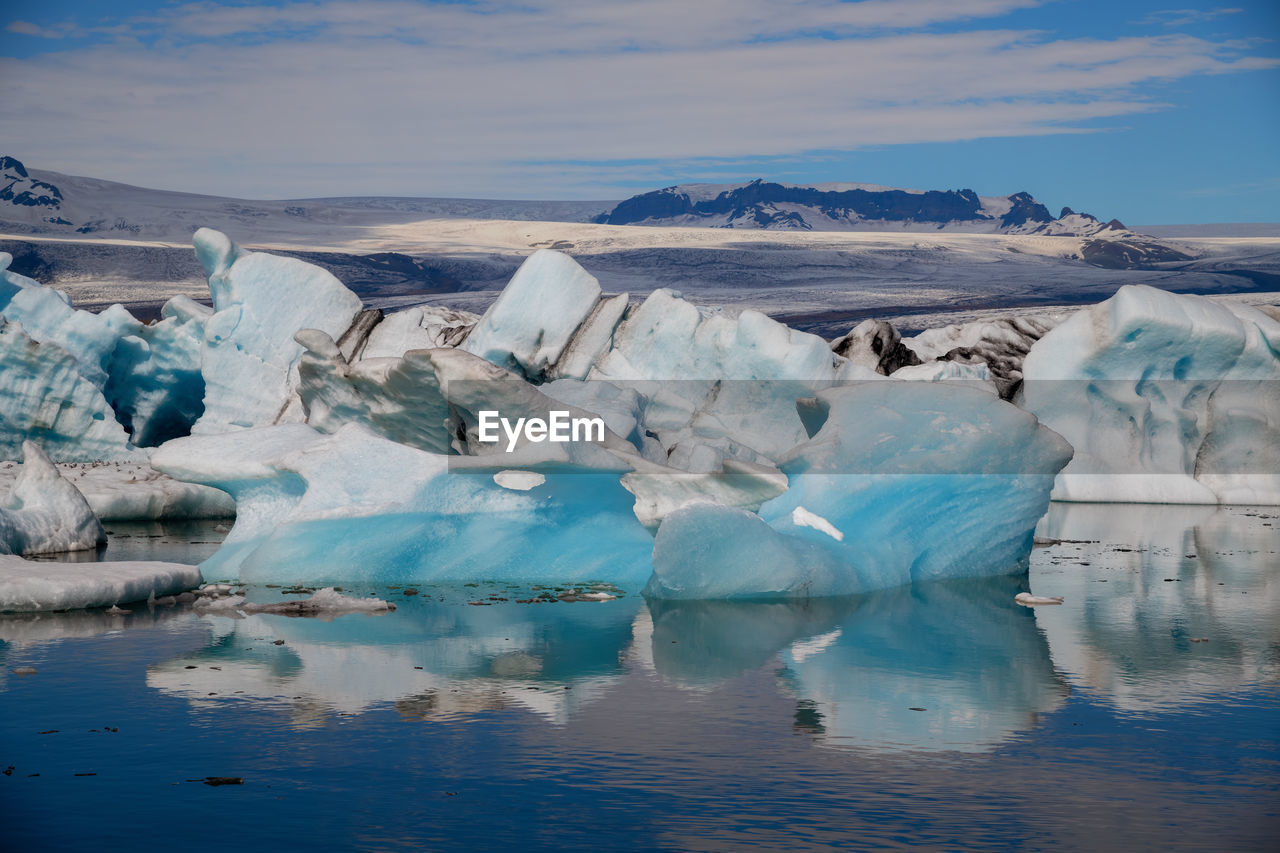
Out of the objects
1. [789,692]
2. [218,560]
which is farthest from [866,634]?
[218,560]

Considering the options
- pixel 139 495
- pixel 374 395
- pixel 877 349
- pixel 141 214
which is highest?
pixel 141 214

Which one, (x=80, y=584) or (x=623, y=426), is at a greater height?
(x=623, y=426)

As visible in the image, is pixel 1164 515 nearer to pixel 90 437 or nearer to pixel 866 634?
pixel 866 634

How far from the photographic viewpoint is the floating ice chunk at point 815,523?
11.1 meters

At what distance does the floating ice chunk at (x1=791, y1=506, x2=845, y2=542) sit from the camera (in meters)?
11.1

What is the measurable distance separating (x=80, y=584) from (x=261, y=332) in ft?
34.5

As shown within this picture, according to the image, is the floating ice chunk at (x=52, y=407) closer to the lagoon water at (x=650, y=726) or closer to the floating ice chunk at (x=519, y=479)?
the floating ice chunk at (x=519, y=479)

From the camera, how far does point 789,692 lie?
7.27m

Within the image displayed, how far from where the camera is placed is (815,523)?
11.2 m

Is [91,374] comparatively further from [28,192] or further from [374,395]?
[28,192]

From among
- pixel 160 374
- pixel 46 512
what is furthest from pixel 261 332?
pixel 46 512

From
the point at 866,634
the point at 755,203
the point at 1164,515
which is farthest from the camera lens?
the point at 755,203

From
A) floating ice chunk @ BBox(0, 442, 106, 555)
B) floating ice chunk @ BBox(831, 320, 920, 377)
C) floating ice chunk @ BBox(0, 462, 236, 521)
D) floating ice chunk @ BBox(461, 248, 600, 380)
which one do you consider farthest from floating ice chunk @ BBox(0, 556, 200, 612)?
floating ice chunk @ BBox(831, 320, 920, 377)

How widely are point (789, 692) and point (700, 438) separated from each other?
35.2 feet
